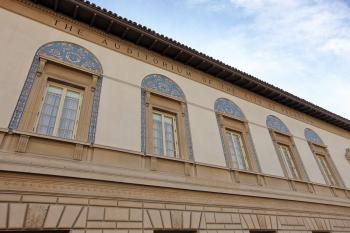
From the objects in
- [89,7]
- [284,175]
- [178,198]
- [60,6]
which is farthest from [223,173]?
[60,6]

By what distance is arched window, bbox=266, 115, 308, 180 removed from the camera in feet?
34.4

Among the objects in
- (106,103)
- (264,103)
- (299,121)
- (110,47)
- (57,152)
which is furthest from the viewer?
(299,121)

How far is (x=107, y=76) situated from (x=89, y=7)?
235 cm

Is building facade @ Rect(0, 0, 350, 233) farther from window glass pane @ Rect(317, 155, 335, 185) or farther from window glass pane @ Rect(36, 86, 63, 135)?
window glass pane @ Rect(317, 155, 335, 185)

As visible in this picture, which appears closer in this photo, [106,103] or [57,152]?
[57,152]

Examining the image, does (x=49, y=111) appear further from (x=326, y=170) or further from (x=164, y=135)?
(x=326, y=170)

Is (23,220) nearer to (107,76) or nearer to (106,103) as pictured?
(106,103)

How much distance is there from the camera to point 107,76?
7.69 metres

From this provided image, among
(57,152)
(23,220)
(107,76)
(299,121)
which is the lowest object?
(23,220)

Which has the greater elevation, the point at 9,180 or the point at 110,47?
the point at 110,47

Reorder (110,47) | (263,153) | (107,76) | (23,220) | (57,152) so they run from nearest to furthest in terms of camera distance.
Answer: (23,220) < (57,152) < (107,76) < (110,47) < (263,153)

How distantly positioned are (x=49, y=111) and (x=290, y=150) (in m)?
10.0

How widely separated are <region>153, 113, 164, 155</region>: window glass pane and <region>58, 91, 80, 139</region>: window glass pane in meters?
2.37

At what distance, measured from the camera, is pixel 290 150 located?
11.4 meters
